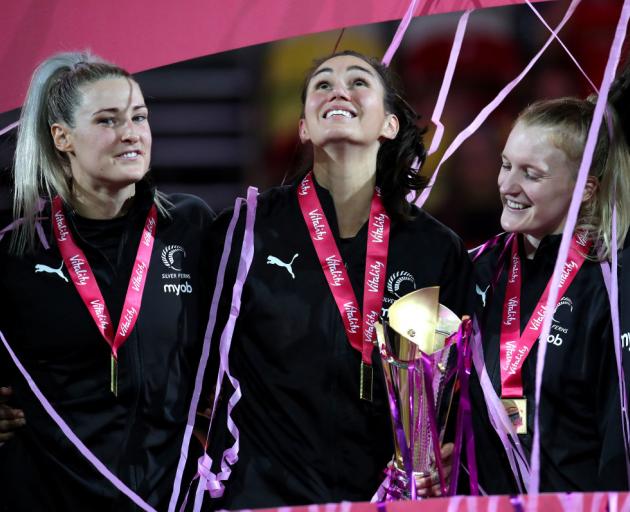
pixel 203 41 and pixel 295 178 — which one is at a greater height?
pixel 203 41

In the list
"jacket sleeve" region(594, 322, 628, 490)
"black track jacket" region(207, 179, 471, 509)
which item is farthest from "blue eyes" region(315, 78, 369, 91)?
"jacket sleeve" region(594, 322, 628, 490)

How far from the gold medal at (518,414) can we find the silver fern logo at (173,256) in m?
1.02

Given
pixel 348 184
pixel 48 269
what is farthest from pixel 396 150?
pixel 48 269

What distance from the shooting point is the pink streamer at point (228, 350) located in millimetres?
2600

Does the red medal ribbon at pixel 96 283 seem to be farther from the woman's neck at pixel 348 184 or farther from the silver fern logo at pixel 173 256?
the woman's neck at pixel 348 184

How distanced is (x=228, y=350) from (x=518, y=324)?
31.8 inches

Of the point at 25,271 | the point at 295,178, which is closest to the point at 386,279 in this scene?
the point at 295,178

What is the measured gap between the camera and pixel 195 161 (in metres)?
3.62

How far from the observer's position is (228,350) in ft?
8.76

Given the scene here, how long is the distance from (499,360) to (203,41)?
5.08ft

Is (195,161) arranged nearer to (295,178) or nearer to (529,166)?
(295,178)

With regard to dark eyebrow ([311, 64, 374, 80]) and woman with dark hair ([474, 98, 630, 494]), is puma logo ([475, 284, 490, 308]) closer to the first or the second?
woman with dark hair ([474, 98, 630, 494])

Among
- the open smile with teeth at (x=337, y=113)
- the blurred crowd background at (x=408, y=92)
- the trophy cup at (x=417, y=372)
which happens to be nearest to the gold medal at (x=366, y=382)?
the trophy cup at (x=417, y=372)

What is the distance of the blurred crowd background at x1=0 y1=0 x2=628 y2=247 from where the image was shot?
3.59 metres
